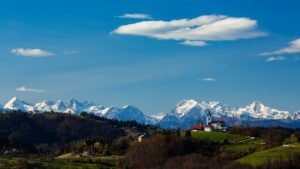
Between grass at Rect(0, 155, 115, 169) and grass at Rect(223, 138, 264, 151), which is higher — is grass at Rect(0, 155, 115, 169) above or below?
below

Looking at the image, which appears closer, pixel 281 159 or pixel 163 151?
pixel 281 159

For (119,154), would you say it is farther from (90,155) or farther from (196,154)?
(196,154)

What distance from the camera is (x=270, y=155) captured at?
153 metres

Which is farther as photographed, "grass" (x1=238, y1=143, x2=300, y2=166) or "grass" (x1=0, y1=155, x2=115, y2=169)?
"grass" (x1=0, y1=155, x2=115, y2=169)

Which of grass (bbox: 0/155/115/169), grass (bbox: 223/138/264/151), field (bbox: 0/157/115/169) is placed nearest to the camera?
field (bbox: 0/157/115/169)

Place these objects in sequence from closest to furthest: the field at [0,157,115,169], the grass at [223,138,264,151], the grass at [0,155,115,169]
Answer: the field at [0,157,115,169] → the grass at [0,155,115,169] → the grass at [223,138,264,151]

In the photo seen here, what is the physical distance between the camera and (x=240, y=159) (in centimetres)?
15625

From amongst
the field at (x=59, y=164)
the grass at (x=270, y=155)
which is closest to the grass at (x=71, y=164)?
the field at (x=59, y=164)

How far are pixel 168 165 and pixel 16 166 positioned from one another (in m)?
44.5

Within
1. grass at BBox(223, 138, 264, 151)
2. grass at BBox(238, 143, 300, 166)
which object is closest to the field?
grass at BBox(238, 143, 300, 166)

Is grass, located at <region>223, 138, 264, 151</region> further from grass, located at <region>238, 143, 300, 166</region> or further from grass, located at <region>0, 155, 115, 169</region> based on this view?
grass, located at <region>0, 155, 115, 169</region>

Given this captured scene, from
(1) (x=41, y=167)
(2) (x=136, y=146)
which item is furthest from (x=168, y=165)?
(1) (x=41, y=167)

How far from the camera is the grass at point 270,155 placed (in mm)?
146925

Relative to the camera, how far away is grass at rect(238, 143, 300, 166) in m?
147
